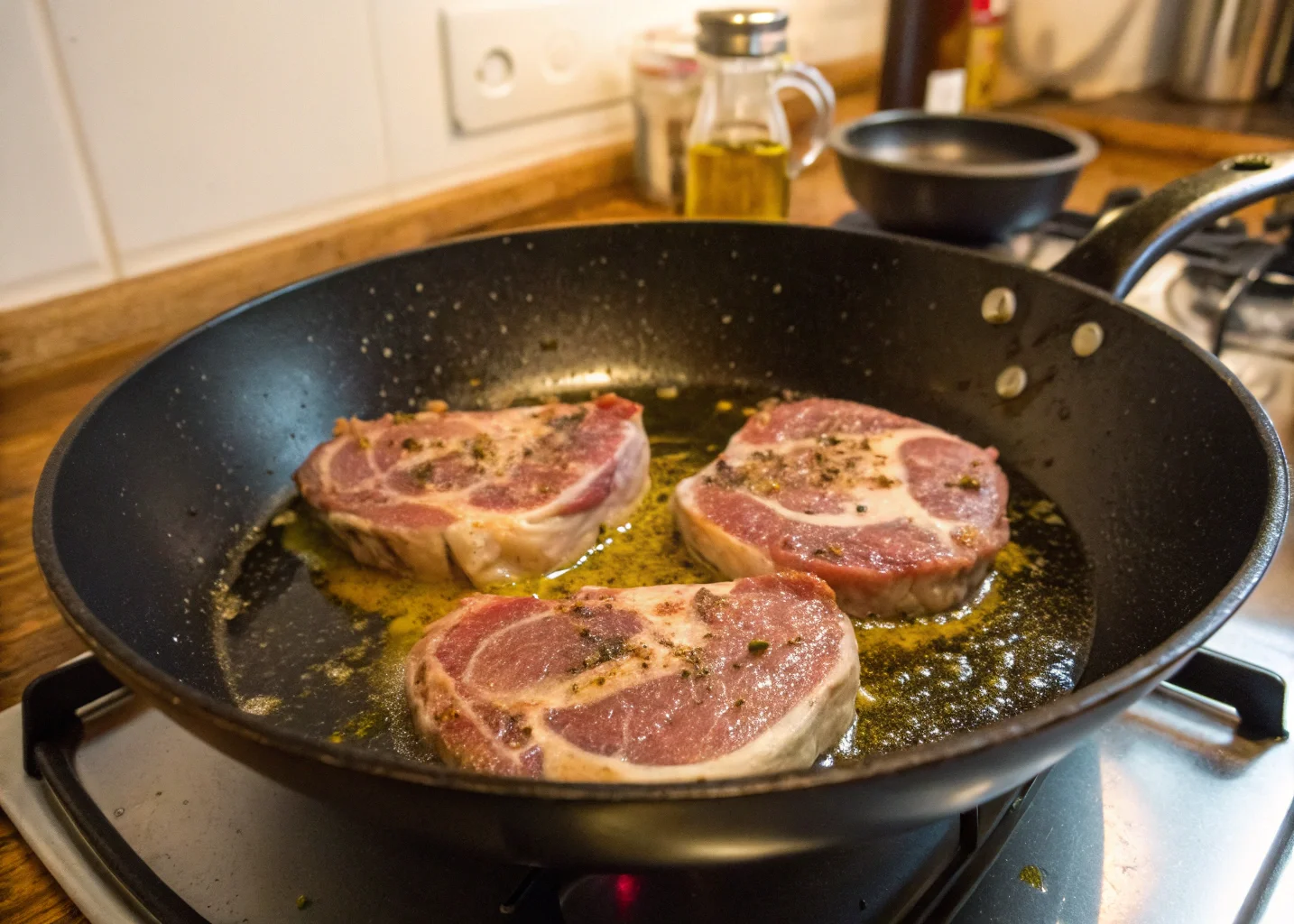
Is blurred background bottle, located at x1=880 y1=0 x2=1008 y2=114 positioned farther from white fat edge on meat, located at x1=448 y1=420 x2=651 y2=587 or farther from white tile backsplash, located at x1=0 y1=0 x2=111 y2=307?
white tile backsplash, located at x1=0 y1=0 x2=111 y2=307

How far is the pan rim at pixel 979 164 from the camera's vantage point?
4.58 ft

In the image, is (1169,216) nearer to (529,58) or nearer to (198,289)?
(529,58)

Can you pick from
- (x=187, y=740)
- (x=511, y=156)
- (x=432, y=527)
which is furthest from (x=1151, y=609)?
(x=511, y=156)

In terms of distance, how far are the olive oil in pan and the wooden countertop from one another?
0.19 m

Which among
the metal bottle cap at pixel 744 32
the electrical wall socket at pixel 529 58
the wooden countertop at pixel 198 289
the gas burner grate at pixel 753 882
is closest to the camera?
the gas burner grate at pixel 753 882

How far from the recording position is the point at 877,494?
1.06 m

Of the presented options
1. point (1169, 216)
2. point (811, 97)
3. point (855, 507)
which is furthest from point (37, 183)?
point (1169, 216)

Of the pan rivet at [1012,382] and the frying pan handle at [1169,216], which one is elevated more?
the frying pan handle at [1169,216]

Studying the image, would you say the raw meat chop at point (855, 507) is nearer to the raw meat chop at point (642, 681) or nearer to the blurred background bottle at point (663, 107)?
the raw meat chop at point (642, 681)

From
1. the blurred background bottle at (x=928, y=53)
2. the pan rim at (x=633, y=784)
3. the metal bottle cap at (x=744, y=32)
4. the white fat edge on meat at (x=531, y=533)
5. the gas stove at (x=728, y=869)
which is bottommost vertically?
the gas stove at (x=728, y=869)

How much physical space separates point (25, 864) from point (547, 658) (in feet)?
1.37

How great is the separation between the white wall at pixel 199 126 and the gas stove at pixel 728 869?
0.64 metres

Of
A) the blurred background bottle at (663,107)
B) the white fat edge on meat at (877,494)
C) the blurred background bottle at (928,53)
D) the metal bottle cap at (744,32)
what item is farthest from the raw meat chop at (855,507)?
the blurred background bottle at (928,53)

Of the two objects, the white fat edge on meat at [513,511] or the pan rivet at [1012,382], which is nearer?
the white fat edge on meat at [513,511]
